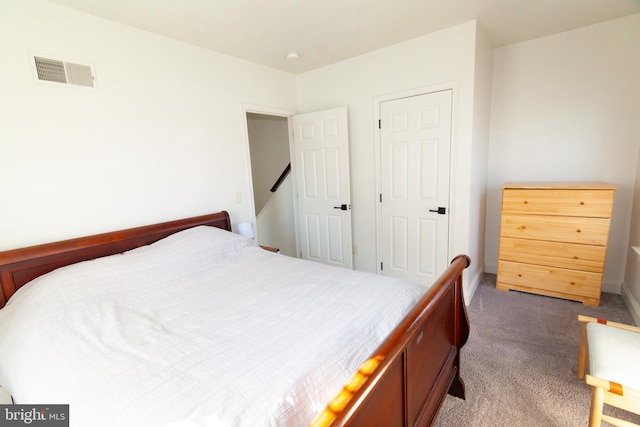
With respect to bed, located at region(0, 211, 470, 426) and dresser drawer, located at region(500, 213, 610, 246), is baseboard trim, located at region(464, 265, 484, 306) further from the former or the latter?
bed, located at region(0, 211, 470, 426)

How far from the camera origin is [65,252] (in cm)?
186

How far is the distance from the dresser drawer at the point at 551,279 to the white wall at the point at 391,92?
328 mm

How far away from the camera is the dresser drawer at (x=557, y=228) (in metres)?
2.58

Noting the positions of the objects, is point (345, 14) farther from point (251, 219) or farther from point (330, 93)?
point (251, 219)

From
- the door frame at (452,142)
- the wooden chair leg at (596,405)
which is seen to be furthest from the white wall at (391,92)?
the wooden chair leg at (596,405)

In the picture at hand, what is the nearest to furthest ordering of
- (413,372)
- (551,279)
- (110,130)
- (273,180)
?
(413,372), (110,130), (551,279), (273,180)

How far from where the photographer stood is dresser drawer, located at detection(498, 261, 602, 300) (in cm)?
265

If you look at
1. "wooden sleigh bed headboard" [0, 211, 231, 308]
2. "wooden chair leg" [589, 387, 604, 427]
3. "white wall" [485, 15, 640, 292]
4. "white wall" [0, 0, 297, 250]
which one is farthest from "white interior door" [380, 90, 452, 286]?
"wooden sleigh bed headboard" [0, 211, 231, 308]

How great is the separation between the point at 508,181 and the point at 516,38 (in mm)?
1433

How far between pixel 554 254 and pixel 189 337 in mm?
3177

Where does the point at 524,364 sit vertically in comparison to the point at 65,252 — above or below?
below

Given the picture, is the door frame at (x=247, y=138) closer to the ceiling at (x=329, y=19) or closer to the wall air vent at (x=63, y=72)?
the ceiling at (x=329, y=19)

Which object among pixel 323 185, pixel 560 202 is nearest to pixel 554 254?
pixel 560 202

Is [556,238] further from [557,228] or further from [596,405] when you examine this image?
[596,405]
